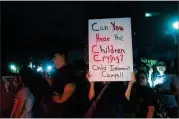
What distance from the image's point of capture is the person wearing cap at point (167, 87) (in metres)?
5.26

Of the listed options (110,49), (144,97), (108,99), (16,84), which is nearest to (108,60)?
(110,49)

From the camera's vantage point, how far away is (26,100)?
4676 millimetres

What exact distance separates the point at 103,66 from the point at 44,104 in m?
1.14

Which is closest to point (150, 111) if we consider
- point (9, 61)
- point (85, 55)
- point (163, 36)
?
point (85, 55)

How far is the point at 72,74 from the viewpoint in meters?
4.57

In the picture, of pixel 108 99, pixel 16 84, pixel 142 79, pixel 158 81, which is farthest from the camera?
pixel 158 81

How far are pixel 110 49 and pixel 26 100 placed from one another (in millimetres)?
1506

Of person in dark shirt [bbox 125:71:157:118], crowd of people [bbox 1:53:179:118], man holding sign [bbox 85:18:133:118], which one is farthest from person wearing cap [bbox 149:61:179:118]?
man holding sign [bbox 85:18:133:118]

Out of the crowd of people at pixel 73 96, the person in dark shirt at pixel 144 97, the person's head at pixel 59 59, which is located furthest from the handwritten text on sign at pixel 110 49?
the person in dark shirt at pixel 144 97

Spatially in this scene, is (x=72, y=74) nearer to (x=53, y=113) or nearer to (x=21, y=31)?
(x=53, y=113)

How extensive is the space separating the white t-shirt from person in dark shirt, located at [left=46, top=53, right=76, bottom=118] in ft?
1.20

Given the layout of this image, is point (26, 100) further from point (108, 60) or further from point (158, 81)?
point (158, 81)

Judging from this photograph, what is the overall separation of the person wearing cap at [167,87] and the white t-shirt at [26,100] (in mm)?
2137

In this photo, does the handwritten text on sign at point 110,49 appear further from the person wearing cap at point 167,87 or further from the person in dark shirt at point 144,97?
the person wearing cap at point 167,87
